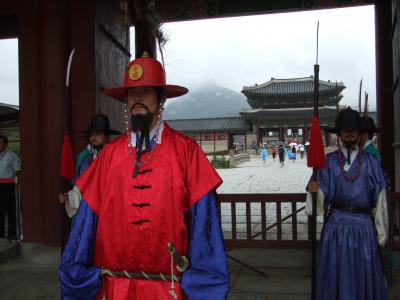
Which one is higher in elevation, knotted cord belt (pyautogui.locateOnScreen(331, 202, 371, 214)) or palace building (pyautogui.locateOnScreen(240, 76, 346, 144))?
palace building (pyautogui.locateOnScreen(240, 76, 346, 144))

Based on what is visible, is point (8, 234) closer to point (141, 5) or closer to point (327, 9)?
point (141, 5)

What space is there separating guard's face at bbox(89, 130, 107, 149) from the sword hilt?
97.6 inches

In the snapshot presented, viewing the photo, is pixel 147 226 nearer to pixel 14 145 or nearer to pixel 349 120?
pixel 349 120

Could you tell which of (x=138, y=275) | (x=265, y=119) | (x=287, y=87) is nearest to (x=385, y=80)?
(x=138, y=275)

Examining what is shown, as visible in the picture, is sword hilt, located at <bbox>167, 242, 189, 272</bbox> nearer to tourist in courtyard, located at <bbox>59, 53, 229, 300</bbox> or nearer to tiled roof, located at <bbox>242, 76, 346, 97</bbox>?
tourist in courtyard, located at <bbox>59, 53, 229, 300</bbox>

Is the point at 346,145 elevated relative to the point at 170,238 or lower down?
elevated

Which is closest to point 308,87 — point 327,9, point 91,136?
point 327,9

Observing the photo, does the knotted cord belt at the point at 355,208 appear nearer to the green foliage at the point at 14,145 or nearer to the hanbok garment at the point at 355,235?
the hanbok garment at the point at 355,235

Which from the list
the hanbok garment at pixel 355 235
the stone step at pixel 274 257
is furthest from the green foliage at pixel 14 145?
the hanbok garment at pixel 355 235

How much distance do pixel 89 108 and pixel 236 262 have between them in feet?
8.45

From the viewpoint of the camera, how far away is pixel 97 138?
4012mm

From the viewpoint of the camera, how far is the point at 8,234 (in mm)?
6141

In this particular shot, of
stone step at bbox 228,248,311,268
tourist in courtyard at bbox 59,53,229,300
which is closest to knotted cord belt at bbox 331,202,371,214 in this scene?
tourist in courtyard at bbox 59,53,229,300

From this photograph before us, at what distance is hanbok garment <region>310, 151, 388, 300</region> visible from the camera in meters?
2.96
